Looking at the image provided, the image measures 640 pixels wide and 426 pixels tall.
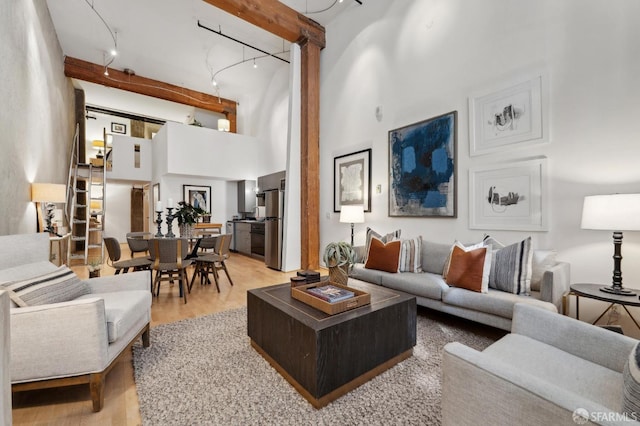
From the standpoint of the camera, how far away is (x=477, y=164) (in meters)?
3.28

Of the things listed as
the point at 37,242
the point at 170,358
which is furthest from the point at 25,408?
the point at 37,242

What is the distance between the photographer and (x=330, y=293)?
199cm

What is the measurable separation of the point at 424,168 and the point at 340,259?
2242 mm

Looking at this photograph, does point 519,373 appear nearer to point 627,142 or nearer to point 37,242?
point 627,142

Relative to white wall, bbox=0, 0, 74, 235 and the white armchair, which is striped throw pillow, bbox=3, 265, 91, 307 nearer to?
→ the white armchair

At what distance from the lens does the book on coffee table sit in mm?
1881

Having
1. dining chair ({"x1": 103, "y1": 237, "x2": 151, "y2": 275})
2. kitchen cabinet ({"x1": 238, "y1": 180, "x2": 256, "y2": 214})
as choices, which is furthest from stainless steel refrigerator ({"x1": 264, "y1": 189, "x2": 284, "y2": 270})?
dining chair ({"x1": 103, "y1": 237, "x2": 151, "y2": 275})

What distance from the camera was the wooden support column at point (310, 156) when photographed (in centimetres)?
541

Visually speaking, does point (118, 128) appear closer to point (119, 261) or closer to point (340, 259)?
point (119, 261)

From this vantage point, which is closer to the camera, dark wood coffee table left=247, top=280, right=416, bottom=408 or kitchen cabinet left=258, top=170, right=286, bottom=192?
dark wood coffee table left=247, top=280, right=416, bottom=408

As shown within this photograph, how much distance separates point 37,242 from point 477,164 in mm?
4373

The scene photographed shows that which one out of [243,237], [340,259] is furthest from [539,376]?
[243,237]

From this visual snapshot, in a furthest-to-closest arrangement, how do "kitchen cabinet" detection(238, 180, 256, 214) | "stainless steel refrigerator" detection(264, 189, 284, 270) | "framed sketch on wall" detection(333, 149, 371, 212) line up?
"kitchen cabinet" detection(238, 180, 256, 214) → "stainless steel refrigerator" detection(264, 189, 284, 270) → "framed sketch on wall" detection(333, 149, 371, 212)

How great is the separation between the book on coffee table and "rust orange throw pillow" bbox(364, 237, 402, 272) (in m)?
1.36
